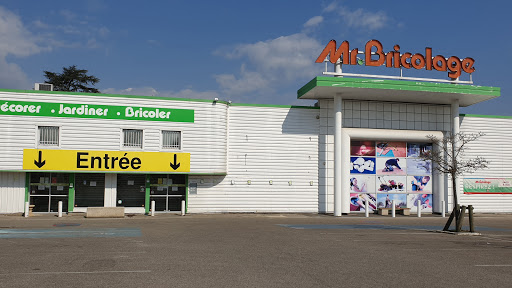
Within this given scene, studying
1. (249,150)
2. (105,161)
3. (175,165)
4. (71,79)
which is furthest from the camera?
(71,79)

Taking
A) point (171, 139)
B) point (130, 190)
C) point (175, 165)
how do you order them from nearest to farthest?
point (175, 165) < point (130, 190) < point (171, 139)

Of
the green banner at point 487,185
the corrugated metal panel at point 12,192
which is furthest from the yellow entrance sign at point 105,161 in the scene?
the green banner at point 487,185

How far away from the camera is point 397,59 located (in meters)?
28.9

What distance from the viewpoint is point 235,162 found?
28562 millimetres

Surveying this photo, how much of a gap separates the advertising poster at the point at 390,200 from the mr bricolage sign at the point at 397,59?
27.2ft

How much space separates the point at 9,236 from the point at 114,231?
3485mm

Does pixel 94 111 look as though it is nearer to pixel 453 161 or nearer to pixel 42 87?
pixel 42 87

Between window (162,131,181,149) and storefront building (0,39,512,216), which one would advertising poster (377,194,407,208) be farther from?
window (162,131,181,149)

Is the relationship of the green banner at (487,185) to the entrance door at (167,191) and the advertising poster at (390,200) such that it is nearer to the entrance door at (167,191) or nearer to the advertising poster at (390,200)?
the advertising poster at (390,200)

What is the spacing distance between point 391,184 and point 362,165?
2.40 meters

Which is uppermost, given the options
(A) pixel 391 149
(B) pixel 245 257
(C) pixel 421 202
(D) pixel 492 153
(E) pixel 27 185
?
(A) pixel 391 149

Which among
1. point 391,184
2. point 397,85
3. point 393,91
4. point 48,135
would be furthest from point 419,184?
point 48,135

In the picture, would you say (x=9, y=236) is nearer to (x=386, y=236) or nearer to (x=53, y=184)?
(x=53, y=184)

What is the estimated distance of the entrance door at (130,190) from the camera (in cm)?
2702
